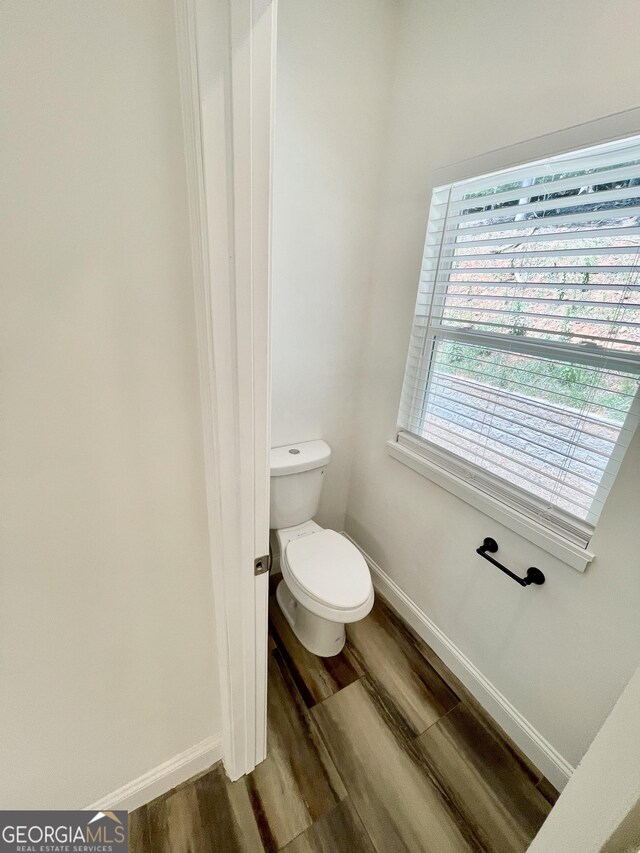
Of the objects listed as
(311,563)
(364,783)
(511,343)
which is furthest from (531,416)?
(364,783)

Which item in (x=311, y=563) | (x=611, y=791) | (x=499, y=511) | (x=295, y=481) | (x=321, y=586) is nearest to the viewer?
(x=611, y=791)

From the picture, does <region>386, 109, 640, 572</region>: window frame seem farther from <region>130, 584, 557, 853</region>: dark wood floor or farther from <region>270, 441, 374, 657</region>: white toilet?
<region>130, 584, 557, 853</region>: dark wood floor

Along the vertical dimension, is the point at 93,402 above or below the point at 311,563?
above

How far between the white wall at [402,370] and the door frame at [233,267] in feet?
2.90

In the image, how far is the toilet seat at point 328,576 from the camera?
1214mm

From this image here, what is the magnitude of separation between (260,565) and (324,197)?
1.40 metres

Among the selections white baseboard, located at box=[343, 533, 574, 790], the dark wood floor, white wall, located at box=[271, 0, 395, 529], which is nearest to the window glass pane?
white wall, located at box=[271, 0, 395, 529]

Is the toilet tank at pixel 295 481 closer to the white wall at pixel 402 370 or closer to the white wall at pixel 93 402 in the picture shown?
the white wall at pixel 402 370

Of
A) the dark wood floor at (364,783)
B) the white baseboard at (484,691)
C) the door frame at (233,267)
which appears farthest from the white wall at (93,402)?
the white baseboard at (484,691)

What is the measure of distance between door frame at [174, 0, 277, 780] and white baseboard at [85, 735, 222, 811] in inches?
19.7

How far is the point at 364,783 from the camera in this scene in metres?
1.07

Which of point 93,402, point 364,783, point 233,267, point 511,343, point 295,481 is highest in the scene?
point 233,267

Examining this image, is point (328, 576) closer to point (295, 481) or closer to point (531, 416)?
point (295, 481)

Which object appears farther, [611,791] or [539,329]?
[539,329]
